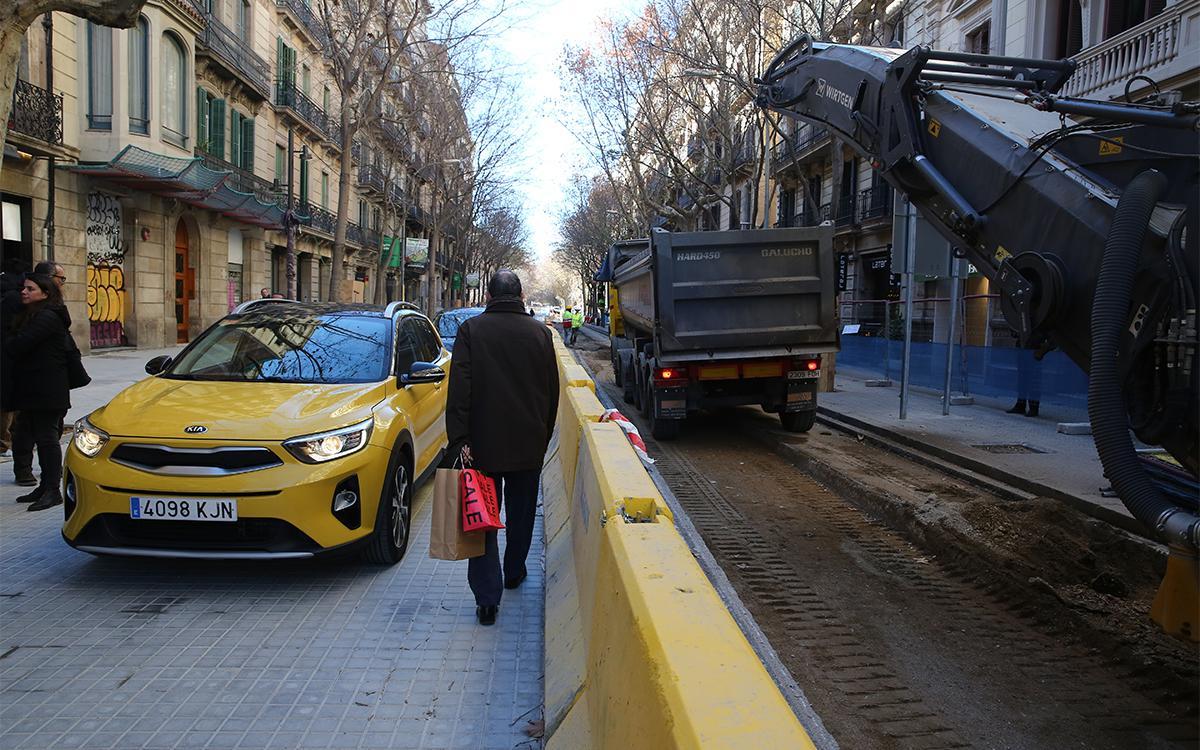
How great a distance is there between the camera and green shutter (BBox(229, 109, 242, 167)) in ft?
86.8

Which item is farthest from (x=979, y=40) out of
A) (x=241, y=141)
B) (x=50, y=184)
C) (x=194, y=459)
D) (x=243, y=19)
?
(x=241, y=141)

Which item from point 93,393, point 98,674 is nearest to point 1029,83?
point 98,674

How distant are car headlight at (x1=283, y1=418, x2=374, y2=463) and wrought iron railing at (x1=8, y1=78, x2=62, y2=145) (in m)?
15.0

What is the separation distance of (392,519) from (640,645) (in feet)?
10.7

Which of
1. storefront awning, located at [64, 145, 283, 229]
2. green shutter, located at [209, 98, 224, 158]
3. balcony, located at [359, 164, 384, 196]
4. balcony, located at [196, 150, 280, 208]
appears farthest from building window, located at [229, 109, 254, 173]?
balcony, located at [359, 164, 384, 196]

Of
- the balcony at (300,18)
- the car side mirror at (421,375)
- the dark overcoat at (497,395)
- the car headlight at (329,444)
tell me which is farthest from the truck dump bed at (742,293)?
the balcony at (300,18)

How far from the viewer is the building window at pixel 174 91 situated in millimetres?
20516

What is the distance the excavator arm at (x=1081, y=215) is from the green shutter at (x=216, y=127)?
2396 cm

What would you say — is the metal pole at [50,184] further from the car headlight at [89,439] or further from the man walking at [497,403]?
the man walking at [497,403]

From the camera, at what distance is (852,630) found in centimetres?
447

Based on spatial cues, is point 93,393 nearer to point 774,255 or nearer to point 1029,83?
point 774,255

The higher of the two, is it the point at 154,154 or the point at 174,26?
the point at 174,26

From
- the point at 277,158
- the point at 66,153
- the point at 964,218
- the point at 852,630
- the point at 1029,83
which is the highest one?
the point at 277,158

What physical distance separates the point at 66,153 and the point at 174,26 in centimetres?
572
